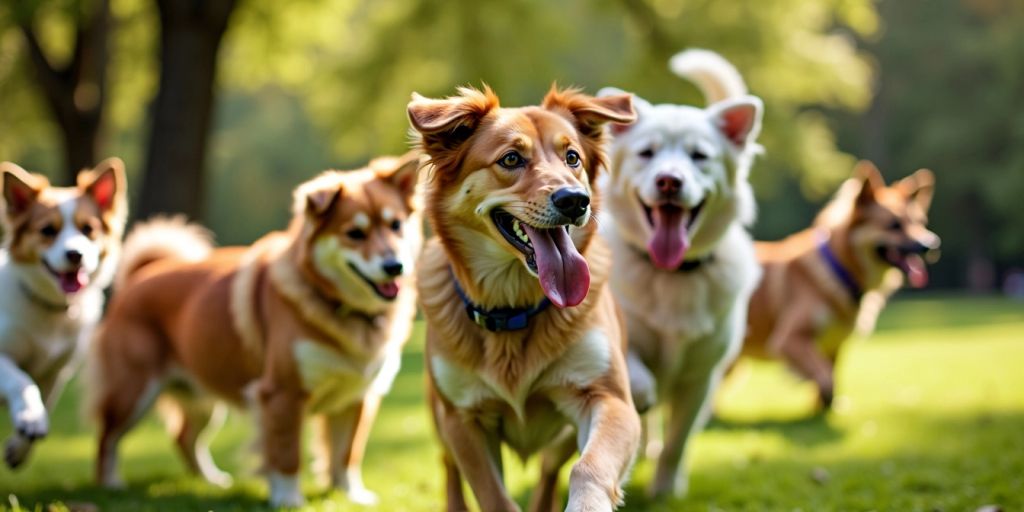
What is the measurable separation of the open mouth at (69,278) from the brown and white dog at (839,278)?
20.5ft

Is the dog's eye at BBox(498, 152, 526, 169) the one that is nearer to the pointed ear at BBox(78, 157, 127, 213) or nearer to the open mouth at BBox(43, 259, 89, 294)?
the open mouth at BBox(43, 259, 89, 294)

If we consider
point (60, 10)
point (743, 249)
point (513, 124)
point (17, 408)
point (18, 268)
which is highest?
point (60, 10)

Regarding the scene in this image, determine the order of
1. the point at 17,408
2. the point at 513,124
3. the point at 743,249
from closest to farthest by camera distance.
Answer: the point at 513,124
the point at 17,408
the point at 743,249

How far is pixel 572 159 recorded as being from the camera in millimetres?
3912

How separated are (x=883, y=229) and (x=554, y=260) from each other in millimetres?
6441

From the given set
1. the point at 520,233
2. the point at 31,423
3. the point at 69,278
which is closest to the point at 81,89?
the point at 69,278

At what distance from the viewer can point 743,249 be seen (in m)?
5.70

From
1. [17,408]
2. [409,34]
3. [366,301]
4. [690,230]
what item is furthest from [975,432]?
[409,34]

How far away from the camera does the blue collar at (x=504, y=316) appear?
3939 mm

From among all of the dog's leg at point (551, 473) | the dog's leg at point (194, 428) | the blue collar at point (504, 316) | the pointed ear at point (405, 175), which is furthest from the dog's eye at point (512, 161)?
the dog's leg at point (194, 428)

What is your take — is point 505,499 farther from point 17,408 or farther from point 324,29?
point 324,29

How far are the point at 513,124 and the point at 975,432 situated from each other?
16.3ft

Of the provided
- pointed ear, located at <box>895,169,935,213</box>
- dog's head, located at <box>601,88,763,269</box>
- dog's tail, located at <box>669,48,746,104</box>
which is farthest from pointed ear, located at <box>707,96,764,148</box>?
pointed ear, located at <box>895,169,935,213</box>

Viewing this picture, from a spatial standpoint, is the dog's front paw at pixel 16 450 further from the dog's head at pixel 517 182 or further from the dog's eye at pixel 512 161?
the dog's eye at pixel 512 161
